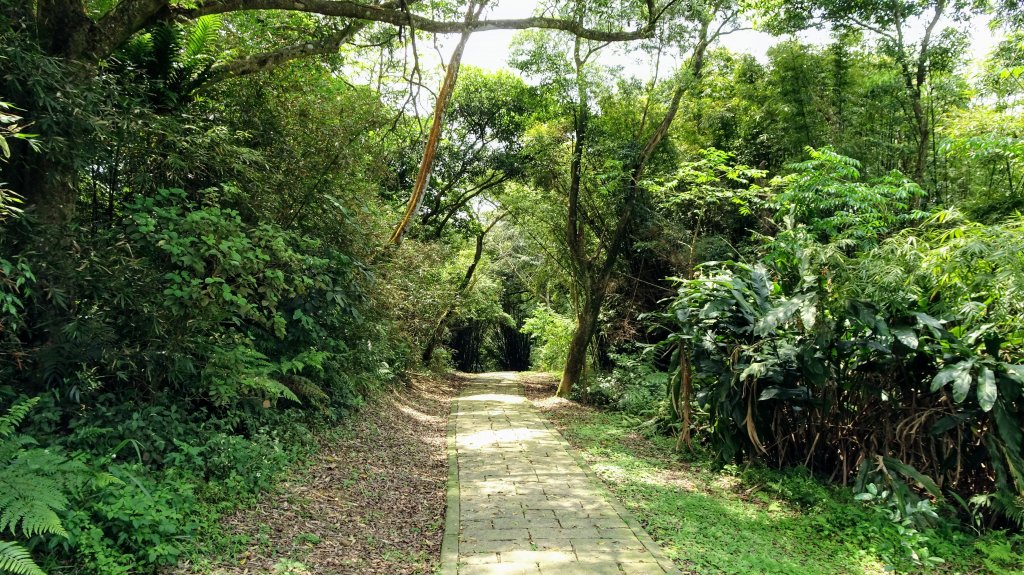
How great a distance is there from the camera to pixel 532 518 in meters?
4.30

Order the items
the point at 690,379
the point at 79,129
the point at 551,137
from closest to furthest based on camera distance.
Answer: the point at 79,129 < the point at 690,379 < the point at 551,137

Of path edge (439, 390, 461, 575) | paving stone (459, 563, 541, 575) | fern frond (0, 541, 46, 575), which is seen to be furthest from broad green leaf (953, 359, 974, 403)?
fern frond (0, 541, 46, 575)

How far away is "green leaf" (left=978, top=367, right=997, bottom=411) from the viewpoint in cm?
366

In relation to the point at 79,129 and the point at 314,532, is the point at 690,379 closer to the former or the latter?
the point at 314,532

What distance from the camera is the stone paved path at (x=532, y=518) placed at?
11.4 ft

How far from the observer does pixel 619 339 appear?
435 inches

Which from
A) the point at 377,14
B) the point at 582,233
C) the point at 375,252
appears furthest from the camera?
the point at 582,233

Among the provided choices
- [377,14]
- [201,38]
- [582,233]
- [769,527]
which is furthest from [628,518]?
[582,233]

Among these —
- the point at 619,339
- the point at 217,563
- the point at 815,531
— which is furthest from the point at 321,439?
the point at 619,339

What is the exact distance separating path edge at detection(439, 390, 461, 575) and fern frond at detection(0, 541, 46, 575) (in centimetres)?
196

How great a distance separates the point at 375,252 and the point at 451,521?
3880 mm

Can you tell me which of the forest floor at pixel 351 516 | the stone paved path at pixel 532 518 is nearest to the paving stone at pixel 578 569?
the stone paved path at pixel 532 518

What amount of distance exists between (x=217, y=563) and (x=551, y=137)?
894 cm

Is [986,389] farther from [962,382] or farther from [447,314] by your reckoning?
[447,314]
